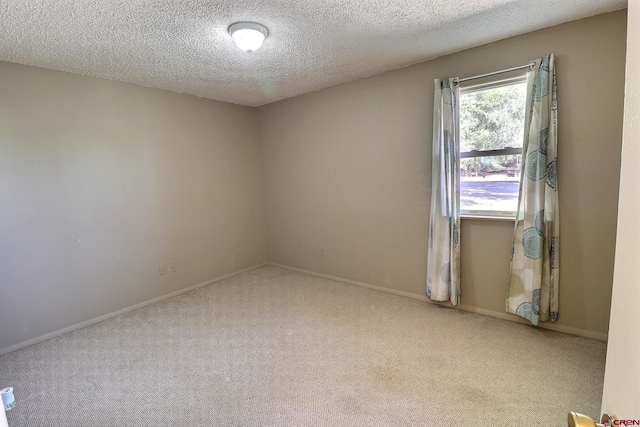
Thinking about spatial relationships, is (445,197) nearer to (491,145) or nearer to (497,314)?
(491,145)

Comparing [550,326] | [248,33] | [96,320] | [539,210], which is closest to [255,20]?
[248,33]

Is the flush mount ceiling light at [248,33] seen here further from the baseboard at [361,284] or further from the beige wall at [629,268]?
the baseboard at [361,284]

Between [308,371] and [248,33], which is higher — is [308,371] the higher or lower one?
the lower one

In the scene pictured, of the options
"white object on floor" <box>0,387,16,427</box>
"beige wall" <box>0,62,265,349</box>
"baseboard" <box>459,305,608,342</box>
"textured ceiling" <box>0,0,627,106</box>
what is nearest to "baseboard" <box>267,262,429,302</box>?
"baseboard" <box>459,305,608,342</box>

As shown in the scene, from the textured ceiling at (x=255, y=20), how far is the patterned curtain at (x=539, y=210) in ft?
1.68

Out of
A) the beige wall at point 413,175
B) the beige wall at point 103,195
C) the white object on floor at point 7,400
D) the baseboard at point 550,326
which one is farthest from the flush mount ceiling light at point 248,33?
the baseboard at point 550,326

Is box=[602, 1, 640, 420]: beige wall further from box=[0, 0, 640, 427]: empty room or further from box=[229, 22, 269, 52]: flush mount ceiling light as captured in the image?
box=[229, 22, 269, 52]: flush mount ceiling light

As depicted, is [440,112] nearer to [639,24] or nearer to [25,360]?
[639,24]

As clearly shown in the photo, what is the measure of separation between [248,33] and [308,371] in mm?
2364

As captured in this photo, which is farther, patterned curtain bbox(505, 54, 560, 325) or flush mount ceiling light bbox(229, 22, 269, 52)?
patterned curtain bbox(505, 54, 560, 325)

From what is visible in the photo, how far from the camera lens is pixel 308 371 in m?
2.17

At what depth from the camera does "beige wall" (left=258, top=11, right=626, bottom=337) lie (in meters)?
2.28

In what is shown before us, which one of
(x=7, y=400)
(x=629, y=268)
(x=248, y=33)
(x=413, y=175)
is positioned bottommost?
(x=7, y=400)

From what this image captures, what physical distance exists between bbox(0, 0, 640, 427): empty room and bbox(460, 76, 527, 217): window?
19 mm
